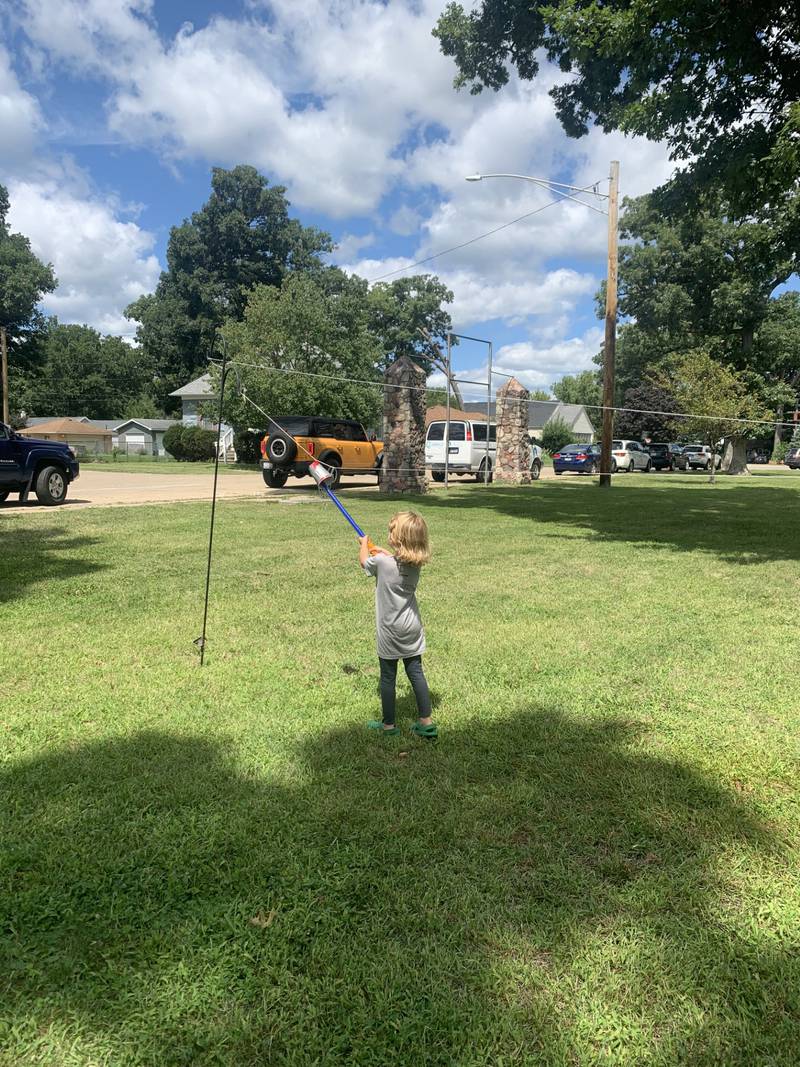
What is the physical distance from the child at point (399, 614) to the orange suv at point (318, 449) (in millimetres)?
13947

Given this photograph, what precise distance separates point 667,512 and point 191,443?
3001 centimetres

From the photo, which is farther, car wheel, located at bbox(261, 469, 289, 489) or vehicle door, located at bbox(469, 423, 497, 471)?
vehicle door, located at bbox(469, 423, 497, 471)

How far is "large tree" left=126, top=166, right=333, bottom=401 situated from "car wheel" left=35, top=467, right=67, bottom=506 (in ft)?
136

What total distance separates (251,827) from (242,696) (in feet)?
4.45

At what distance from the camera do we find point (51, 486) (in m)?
13.3

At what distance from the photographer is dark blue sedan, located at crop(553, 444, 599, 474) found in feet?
104

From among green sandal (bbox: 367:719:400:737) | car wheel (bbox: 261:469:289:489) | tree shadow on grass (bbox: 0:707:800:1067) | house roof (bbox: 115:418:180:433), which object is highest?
house roof (bbox: 115:418:180:433)

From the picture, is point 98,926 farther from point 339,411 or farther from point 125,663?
point 339,411

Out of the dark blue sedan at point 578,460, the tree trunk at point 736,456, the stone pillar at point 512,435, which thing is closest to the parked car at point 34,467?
the stone pillar at point 512,435

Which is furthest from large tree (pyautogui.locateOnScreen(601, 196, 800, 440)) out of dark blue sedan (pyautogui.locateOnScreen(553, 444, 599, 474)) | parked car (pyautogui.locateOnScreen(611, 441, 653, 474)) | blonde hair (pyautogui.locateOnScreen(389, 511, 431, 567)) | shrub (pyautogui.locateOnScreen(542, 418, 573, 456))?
blonde hair (pyautogui.locateOnScreen(389, 511, 431, 567))

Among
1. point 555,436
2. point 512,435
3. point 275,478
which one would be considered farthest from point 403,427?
point 555,436

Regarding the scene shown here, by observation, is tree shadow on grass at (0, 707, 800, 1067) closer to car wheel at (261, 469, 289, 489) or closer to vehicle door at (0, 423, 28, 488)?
vehicle door at (0, 423, 28, 488)

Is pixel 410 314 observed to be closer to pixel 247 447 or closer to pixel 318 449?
pixel 247 447

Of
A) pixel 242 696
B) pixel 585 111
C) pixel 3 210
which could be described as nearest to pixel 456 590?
pixel 242 696
